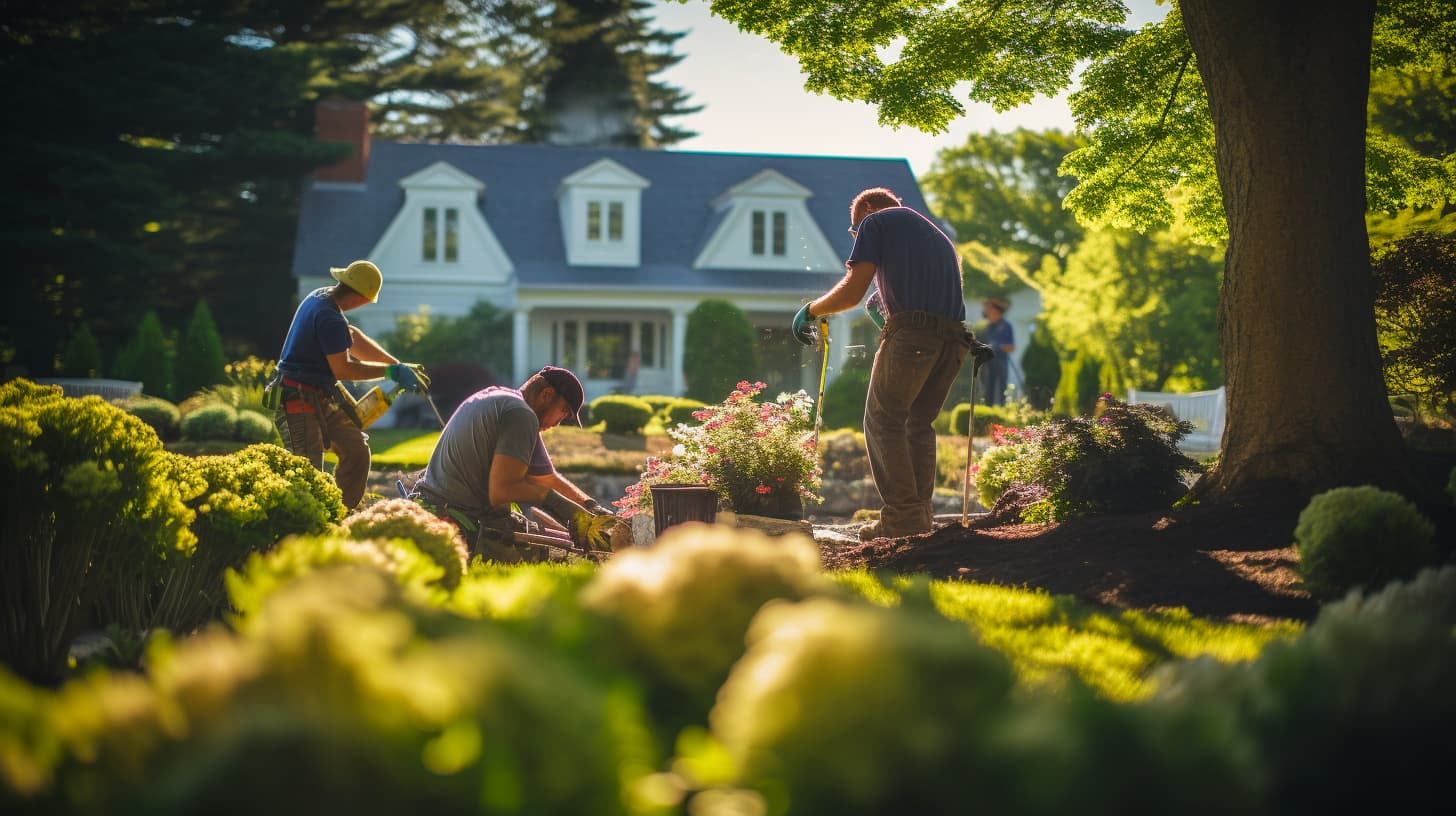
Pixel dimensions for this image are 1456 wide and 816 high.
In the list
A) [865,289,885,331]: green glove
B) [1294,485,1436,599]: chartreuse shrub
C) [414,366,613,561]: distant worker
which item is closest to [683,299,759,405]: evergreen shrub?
[865,289,885,331]: green glove

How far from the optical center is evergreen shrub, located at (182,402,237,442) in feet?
44.1

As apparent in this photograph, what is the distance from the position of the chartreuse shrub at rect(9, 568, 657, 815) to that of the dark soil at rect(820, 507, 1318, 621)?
11.9 ft

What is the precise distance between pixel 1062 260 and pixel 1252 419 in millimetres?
40641

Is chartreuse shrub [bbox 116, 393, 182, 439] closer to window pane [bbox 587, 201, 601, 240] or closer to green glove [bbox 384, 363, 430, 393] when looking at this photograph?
green glove [bbox 384, 363, 430, 393]

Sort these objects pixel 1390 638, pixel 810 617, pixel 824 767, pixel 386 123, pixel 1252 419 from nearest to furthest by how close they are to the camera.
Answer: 1. pixel 824 767
2. pixel 810 617
3. pixel 1390 638
4. pixel 1252 419
5. pixel 386 123

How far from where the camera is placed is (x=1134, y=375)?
103 feet

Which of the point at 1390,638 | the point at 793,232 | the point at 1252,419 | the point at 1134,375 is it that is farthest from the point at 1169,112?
the point at 1134,375

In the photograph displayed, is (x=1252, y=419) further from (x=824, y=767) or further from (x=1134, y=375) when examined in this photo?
(x=1134, y=375)

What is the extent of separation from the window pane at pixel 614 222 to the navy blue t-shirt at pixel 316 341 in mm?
20532

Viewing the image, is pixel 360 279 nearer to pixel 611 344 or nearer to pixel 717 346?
pixel 717 346

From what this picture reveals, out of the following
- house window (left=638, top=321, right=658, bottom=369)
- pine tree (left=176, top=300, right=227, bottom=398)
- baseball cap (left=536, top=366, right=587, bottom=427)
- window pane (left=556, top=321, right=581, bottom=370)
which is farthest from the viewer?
house window (left=638, top=321, right=658, bottom=369)

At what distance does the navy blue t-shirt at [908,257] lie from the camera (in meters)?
6.45

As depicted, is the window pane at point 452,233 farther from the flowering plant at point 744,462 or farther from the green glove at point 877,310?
the green glove at point 877,310

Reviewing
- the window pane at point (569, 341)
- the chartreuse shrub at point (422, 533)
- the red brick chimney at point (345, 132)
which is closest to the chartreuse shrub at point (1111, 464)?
the chartreuse shrub at point (422, 533)
